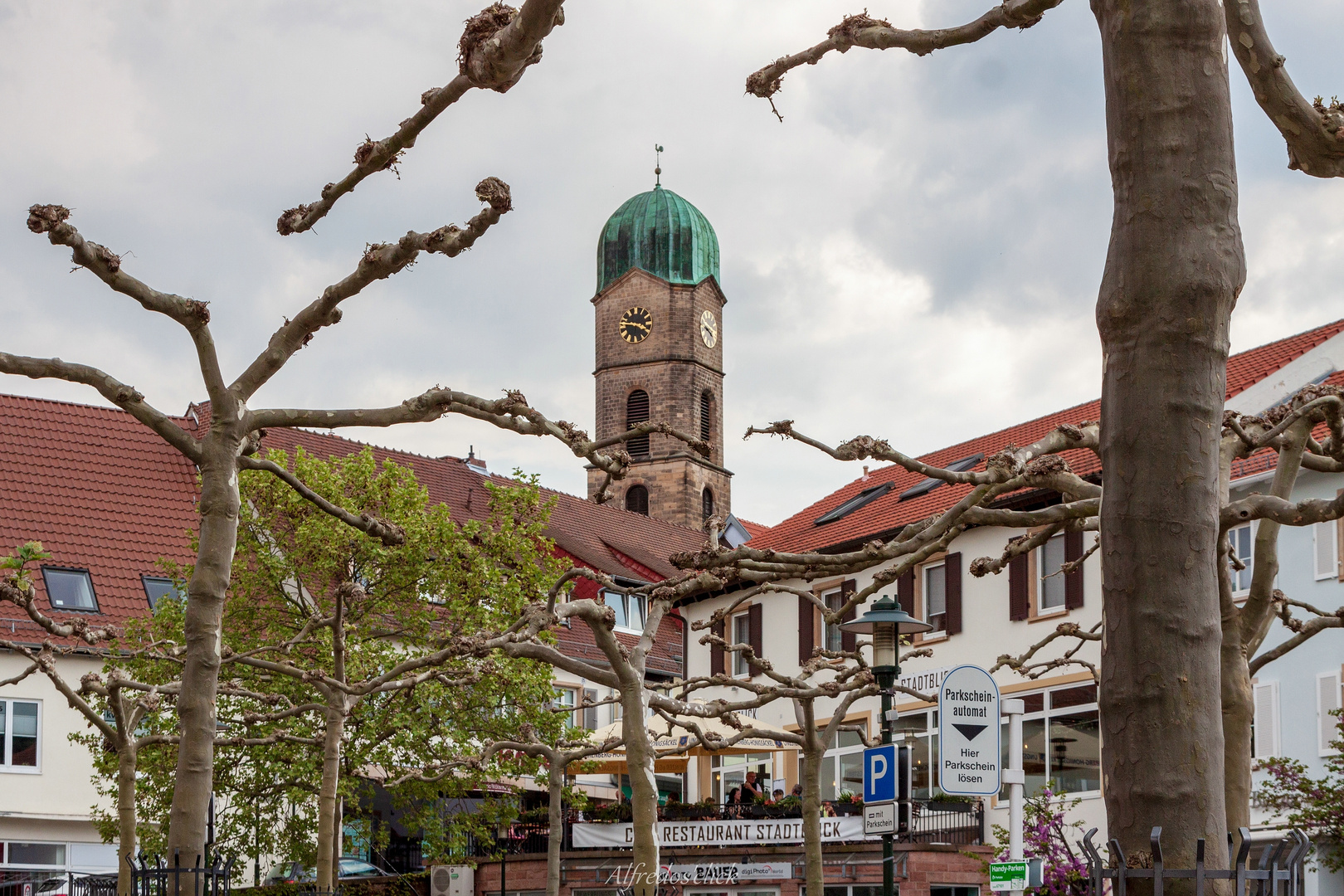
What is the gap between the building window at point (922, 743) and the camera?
32.4 m

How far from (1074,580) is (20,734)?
20776 mm

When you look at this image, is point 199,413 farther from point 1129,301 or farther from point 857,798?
point 1129,301

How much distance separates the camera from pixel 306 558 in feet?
95.8

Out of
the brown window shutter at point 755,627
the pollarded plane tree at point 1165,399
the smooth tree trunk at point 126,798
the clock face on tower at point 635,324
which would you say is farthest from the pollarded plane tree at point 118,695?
the clock face on tower at point 635,324

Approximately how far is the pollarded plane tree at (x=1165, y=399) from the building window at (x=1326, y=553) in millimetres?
22815

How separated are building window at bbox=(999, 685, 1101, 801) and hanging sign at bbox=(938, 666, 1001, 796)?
18.4m

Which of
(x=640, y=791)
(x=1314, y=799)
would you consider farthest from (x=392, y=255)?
(x=1314, y=799)

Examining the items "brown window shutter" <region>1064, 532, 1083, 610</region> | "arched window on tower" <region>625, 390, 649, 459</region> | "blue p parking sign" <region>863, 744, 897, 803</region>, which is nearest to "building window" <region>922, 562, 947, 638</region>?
"brown window shutter" <region>1064, 532, 1083, 610</region>

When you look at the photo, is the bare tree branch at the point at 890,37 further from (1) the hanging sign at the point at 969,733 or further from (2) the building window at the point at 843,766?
(2) the building window at the point at 843,766

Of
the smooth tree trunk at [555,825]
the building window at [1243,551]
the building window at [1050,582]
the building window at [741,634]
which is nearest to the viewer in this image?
the smooth tree trunk at [555,825]

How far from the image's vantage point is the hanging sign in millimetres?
10695

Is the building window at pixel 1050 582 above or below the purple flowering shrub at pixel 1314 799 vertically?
above

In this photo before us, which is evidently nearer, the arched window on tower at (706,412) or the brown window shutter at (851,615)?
the brown window shutter at (851,615)

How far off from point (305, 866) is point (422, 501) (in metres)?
6.72
